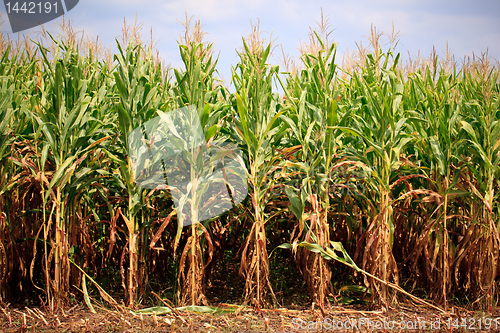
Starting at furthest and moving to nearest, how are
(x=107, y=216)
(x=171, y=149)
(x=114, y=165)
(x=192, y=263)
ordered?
(x=107, y=216), (x=114, y=165), (x=171, y=149), (x=192, y=263)

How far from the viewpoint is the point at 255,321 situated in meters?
2.83

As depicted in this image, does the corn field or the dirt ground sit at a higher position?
the corn field

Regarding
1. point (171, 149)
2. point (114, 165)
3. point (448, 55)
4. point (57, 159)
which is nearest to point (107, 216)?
point (114, 165)

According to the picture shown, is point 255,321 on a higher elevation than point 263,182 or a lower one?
lower

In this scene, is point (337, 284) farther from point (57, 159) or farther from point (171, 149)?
point (57, 159)

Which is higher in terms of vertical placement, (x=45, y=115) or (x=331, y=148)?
(x=45, y=115)

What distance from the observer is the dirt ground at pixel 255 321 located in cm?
269

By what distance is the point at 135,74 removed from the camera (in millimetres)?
3086

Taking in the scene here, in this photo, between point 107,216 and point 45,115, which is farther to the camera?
point 107,216

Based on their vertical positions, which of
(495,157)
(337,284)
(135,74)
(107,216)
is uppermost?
(135,74)

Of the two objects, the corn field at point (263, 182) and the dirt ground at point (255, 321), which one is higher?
the corn field at point (263, 182)

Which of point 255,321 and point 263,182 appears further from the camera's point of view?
point 263,182

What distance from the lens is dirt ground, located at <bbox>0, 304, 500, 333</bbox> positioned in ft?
8.82

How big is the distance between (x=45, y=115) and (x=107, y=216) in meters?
1.32
